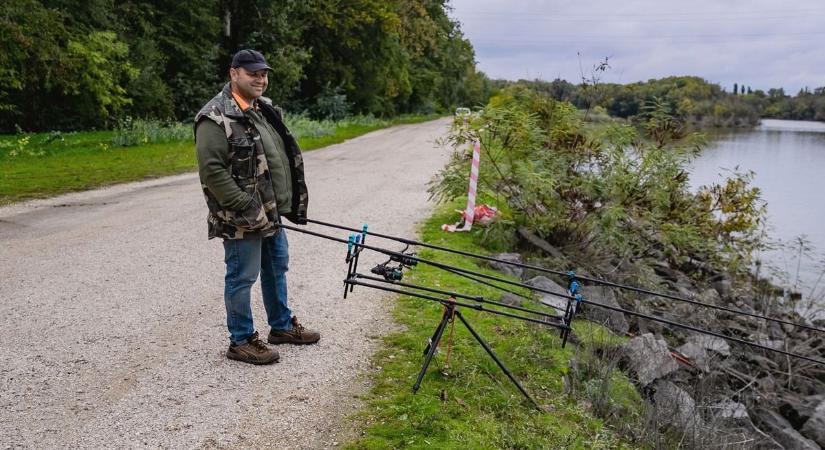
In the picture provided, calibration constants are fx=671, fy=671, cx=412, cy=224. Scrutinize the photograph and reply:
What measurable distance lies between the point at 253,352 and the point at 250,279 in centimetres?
61

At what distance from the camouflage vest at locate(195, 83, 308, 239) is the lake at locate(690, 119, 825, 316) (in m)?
8.39

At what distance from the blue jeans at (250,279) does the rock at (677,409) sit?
3.20 metres

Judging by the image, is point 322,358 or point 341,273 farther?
point 341,273

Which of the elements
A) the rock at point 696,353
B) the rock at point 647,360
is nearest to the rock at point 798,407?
the rock at point 696,353

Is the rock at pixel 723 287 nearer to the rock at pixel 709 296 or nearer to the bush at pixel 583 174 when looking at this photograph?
the rock at pixel 709 296

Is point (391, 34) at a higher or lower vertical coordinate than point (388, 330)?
higher

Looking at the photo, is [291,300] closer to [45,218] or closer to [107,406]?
[107,406]

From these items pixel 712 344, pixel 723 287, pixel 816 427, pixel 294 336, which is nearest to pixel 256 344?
pixel 294 336

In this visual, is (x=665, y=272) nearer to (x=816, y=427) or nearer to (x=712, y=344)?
(x=712, y=344)

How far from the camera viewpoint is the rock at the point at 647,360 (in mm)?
6550

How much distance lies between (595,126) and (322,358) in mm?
7065

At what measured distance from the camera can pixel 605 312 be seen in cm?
816

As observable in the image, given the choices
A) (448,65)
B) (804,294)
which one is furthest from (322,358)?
(448,65)

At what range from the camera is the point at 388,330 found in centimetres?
619
